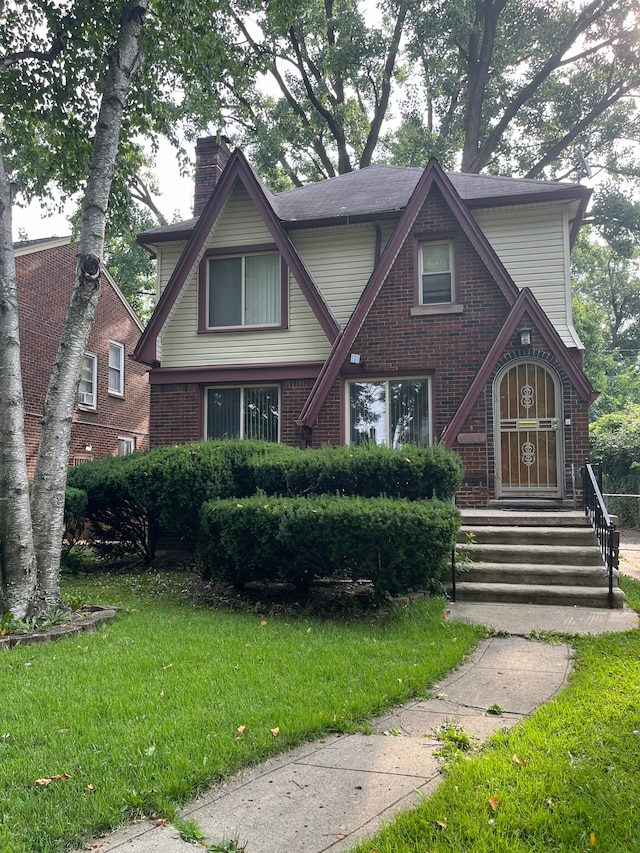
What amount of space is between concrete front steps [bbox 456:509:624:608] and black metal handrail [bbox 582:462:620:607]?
12 centimetres

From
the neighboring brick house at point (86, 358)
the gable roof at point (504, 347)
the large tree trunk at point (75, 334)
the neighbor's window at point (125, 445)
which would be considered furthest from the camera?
the neighbor's window at point (125, 445)

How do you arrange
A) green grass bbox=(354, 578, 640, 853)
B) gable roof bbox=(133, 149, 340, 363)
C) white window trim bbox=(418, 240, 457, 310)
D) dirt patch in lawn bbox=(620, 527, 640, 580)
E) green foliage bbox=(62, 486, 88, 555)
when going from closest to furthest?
green grass bbox=(354, 578, 640, 853) → green foliage bbox=(62, 486, 88, 555) → dirt patch in lawn bbox=(620, 527, 640, 580) → white window trim bbox=(418, 240, 457, 310) → gable roof bbox=(133, 149, 340, 363)

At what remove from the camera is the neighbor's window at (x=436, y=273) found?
12148mm

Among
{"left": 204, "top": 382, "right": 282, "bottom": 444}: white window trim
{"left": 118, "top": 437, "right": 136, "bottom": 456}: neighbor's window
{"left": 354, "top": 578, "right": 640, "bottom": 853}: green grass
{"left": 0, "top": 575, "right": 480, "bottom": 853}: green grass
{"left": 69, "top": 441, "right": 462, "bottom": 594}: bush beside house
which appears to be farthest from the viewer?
{"left": 118, "top": 437, "right": 136, "bottom": 456}: neighbor's window

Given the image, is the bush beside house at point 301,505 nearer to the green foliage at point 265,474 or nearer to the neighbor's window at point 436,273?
the green foliage at point 265,474

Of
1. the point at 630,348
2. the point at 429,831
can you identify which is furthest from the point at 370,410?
the point at 630,348

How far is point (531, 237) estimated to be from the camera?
12523 millimetres

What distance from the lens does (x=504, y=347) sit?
11.1 m

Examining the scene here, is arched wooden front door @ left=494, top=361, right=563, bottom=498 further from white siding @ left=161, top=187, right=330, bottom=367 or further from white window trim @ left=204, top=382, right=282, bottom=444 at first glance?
white window trim @ left=204, top=382, right=282, bottom=444

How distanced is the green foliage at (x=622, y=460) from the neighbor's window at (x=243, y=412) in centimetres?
990

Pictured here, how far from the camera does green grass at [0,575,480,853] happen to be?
2926mm

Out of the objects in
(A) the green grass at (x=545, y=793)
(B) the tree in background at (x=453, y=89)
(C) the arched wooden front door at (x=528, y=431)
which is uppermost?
(B) the tree in background at (x=453, y=89)

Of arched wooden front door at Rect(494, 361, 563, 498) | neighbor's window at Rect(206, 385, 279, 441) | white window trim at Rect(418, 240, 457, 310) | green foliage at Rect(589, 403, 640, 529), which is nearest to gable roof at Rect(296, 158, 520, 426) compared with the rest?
white window trim at Rect(418, 240, 457, 310)

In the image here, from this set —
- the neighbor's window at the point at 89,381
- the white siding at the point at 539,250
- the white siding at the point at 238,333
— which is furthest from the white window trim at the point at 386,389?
the neighbor's window at the point at 89,381
